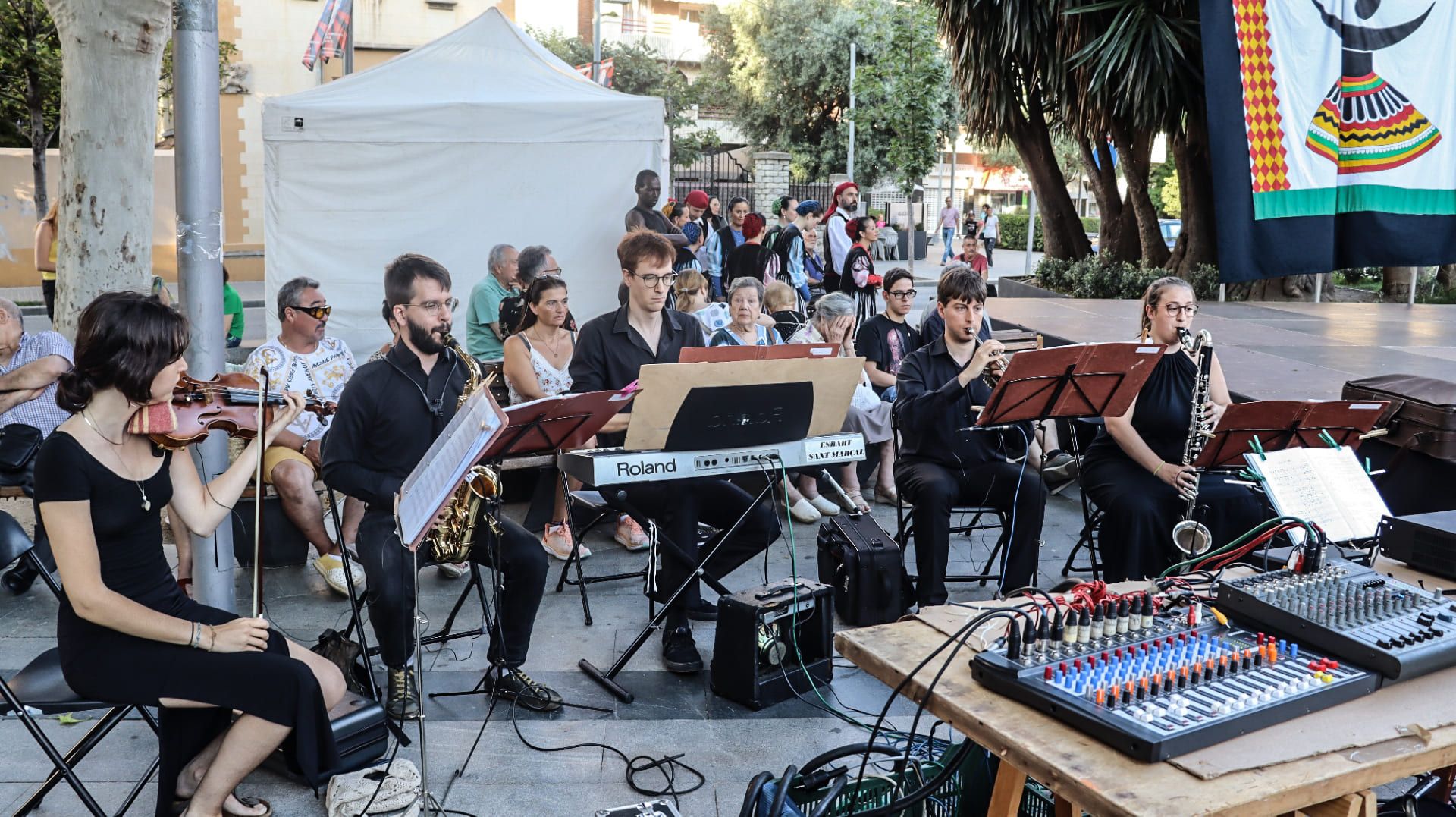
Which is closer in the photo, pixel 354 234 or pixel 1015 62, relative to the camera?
pixel 354 234

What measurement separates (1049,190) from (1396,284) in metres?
4.96

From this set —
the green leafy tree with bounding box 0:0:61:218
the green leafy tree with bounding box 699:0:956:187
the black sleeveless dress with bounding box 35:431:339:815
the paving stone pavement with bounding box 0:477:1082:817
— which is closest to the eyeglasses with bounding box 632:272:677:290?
the paving stone pavement with bounding box 0:477:1082:817

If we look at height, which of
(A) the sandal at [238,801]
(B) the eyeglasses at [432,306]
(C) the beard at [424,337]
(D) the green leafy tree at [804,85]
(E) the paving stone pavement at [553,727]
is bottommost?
(E) the paving stone pavement at [553,727]

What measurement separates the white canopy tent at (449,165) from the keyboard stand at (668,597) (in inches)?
241

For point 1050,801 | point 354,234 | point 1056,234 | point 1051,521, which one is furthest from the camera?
point 1056,234

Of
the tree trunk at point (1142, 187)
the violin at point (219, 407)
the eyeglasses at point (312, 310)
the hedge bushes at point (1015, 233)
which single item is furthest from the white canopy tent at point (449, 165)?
the hedge bushes at point (1015, 233)

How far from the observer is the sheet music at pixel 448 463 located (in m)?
2.90

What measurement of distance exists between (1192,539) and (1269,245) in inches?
238

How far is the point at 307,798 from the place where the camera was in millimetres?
3535

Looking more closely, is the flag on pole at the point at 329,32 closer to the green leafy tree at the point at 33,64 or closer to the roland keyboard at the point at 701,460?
the green leafy tree at the point at 33,64

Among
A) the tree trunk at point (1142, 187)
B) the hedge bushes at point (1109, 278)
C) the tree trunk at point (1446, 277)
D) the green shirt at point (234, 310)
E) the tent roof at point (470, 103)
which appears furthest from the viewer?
the tree trunk at point (1446, 277)

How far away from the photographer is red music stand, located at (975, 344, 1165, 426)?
4602 millimetres

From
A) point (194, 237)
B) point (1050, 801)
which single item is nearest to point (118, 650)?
point (194, 237)

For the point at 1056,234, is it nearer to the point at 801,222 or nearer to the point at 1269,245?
the point at 801,222
